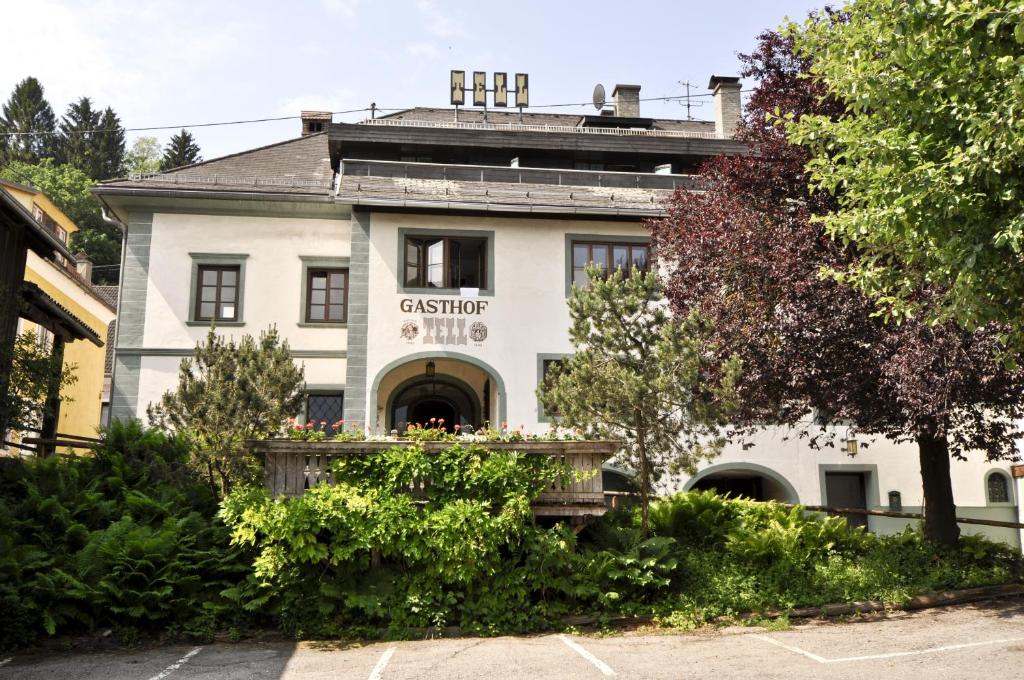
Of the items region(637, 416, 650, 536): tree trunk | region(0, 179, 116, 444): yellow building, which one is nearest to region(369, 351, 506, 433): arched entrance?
region(637, 416, 650, 536): tree trunk

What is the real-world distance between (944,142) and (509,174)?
1520 cm

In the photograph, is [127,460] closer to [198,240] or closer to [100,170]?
[198,240]

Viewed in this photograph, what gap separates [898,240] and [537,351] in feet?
42.1

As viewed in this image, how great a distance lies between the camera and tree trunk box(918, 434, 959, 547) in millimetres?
13586

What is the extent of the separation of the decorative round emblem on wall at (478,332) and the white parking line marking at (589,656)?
10756 mm

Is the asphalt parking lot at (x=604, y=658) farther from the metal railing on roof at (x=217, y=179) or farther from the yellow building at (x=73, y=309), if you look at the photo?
the yellow building at (x=73, y=309)

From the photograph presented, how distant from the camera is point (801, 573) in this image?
1220cm

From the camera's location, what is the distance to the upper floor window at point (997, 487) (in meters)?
21.5

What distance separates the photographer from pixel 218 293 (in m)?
20.8

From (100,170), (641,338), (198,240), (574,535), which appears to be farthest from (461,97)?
(100,170)

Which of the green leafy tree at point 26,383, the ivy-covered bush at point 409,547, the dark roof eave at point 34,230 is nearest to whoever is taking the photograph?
the ivy-covered bush at point 409,547

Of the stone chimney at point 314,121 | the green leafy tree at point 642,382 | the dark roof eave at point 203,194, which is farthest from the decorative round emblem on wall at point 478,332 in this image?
the stone chimney at point 314,121

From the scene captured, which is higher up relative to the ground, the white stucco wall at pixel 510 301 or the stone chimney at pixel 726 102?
the stone chimney at pixel 726 102

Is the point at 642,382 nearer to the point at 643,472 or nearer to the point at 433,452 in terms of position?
the point at 643,472
